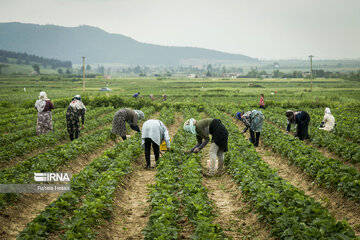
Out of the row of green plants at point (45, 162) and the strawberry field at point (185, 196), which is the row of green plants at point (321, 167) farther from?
the row of green plants at point (45, 162)

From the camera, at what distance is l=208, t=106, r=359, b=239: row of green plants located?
16.2 ft

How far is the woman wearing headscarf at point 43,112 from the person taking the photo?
14.0 metres

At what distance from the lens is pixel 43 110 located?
14.1 m

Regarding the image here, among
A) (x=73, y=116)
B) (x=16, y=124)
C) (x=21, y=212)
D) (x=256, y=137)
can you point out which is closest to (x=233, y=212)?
(x=21, y=212)

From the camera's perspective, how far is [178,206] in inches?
276

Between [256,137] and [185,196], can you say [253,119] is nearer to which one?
[256,137]

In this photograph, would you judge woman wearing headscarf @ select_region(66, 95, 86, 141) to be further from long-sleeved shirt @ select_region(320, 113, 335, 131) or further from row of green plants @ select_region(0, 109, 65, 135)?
long-sleeved shirt @ select_region(320, 113, 335, 131)

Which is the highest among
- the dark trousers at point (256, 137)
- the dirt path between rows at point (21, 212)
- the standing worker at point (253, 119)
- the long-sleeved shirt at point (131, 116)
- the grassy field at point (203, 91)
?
the grassy field at point (203, 91)

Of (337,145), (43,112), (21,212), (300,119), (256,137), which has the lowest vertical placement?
(21,212)

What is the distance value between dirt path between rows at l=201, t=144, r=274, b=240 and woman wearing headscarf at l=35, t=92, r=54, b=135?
819 centimetres

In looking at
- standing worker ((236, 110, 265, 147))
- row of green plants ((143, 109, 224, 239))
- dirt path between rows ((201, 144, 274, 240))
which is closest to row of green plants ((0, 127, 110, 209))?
row of green plants ((143, 109, 224, 239))

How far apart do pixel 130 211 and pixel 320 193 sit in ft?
15.7

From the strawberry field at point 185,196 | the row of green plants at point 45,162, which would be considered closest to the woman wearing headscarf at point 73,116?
the row of green plants at point 45,162

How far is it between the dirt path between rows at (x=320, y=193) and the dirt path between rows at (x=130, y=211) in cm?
381
